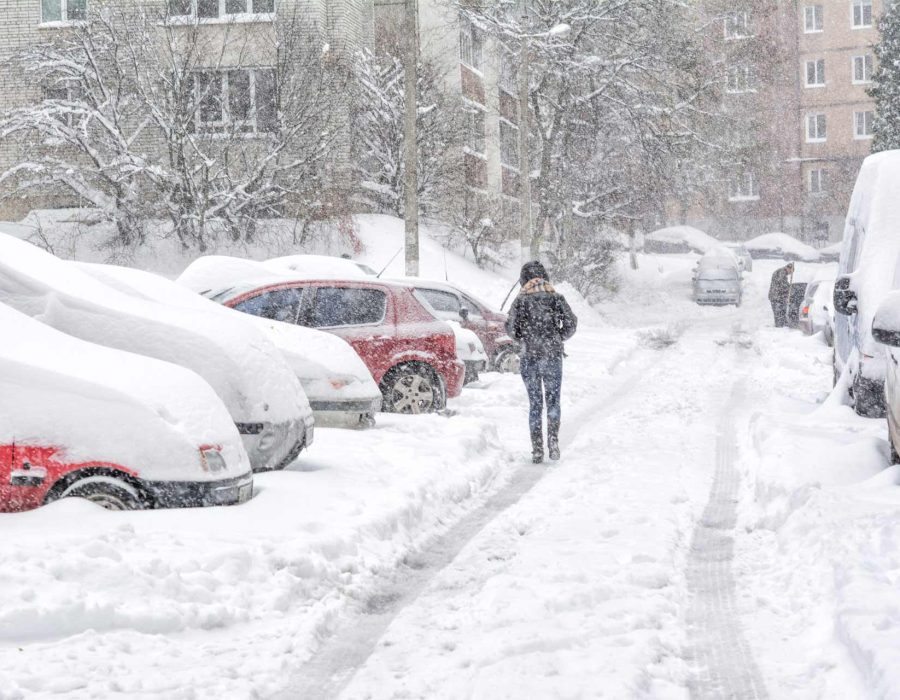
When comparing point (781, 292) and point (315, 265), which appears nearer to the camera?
point (315, 265)

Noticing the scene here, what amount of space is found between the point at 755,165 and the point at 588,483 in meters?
32.9

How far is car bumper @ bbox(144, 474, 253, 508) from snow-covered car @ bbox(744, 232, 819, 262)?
56912 millimetres

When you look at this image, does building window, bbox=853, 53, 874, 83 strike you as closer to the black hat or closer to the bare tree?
the bare tree

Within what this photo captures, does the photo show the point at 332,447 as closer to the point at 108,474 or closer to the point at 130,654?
the point at 108,474

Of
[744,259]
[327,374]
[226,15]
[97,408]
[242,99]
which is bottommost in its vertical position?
[327,374]

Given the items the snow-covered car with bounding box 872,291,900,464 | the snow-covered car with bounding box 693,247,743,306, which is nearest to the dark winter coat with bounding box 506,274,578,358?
the snow-covered car with bounding box 872,291,900,464

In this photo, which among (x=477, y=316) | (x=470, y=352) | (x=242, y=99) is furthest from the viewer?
(x=242, y=99)

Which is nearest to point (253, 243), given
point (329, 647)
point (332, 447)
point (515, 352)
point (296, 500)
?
point (515, 352)

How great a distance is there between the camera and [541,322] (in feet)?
37.2

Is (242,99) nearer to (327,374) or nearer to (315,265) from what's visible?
(315,265)

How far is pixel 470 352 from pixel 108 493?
32.7 feet

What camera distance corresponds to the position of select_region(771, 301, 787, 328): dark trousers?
3234cm

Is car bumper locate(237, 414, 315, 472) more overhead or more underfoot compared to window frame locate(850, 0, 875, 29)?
more underfoot

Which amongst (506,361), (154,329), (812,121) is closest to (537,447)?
→ (154,329)
